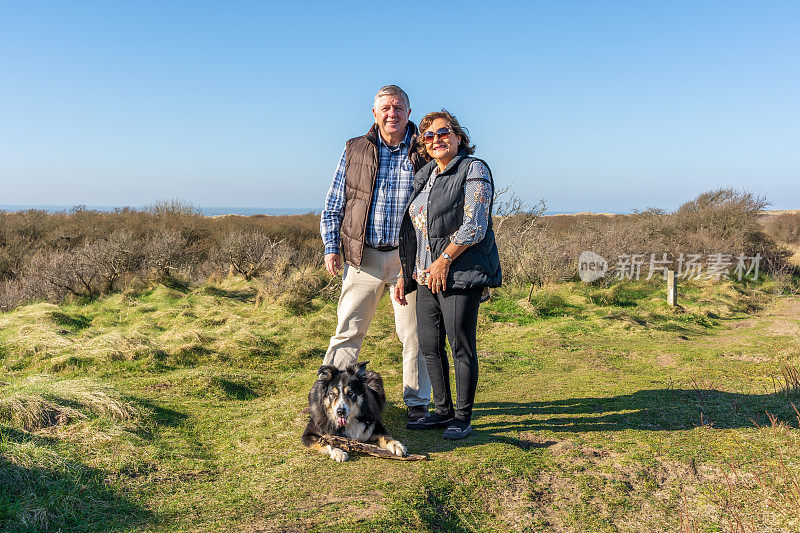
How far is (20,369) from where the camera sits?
5.57 m

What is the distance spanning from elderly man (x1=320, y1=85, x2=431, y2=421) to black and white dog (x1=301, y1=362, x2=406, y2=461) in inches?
21.8

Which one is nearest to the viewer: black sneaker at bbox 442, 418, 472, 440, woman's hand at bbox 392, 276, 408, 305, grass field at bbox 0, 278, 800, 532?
grass field at bbox 0, 278, 800, 532

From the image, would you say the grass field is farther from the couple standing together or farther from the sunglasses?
the sunglasses

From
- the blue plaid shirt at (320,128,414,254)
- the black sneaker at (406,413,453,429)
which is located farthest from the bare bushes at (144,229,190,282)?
the black sneaker at (406,413,453,429)

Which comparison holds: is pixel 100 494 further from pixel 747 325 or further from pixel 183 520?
pixel 747 325

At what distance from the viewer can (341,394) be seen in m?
3.41

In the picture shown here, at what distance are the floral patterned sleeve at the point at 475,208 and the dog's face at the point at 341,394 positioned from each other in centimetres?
109

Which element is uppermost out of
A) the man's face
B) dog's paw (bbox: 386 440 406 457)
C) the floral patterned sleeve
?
the man's face

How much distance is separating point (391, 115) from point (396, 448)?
227 cm

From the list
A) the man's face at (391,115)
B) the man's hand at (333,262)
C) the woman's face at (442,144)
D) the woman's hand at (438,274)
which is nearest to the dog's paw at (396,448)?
the woman's hand at (438,274)

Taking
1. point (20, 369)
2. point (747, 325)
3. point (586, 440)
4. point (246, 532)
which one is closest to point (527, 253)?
point (747, 325)

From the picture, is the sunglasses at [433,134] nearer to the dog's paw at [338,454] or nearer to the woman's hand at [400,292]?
the woman's hand at [400,292]

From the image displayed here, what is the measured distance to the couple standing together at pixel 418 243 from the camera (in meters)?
3.40

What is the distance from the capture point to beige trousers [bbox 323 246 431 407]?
13.2 feet
